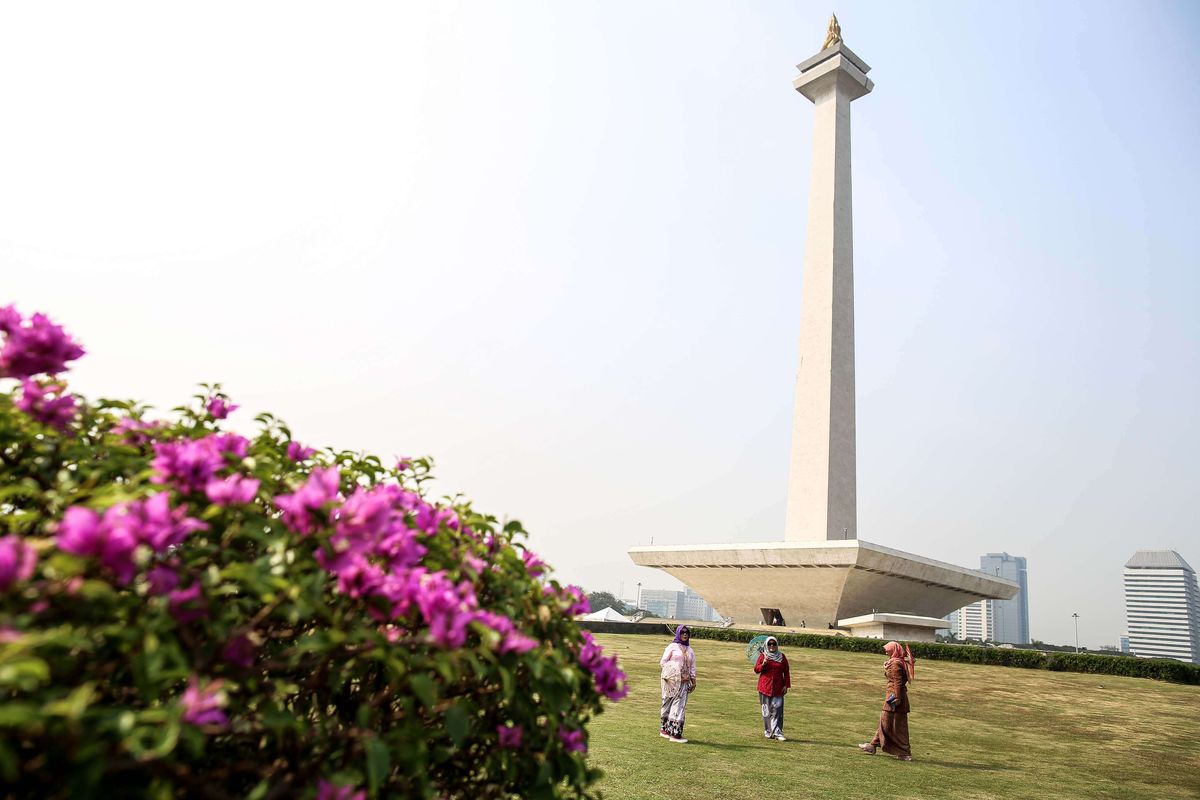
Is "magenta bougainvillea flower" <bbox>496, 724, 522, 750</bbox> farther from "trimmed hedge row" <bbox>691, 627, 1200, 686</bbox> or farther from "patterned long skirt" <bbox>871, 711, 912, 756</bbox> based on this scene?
"trimmed hedge row" <bbox>691, 627, 1200, 686</bbox>

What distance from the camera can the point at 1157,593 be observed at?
188125 mm

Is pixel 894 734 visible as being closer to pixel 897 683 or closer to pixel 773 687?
pixel 897 683

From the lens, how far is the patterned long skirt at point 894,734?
993 cm

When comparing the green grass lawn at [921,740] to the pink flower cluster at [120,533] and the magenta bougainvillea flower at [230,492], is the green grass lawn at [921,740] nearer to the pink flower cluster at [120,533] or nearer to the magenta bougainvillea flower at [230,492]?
the magenta bougainvillea flower at [230,492]

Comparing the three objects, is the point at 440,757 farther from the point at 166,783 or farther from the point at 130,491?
the point at 130,491

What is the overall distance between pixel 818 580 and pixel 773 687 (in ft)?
81.5

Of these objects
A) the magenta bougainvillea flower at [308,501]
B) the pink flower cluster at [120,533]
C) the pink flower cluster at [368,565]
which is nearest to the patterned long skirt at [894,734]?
the pink flower cluster at [368,565]

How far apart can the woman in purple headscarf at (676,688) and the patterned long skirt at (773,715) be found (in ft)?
4.37

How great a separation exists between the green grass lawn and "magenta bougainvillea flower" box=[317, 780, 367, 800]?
5.80 meters

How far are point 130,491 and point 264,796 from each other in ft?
2.60

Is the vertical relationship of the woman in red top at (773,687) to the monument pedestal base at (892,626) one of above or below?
below

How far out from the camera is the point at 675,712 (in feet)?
32.5

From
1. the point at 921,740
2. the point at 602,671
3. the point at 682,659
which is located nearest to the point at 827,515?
the point at 921,740

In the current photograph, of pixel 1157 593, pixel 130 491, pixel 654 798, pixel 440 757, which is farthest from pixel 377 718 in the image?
pixel 1157 593
